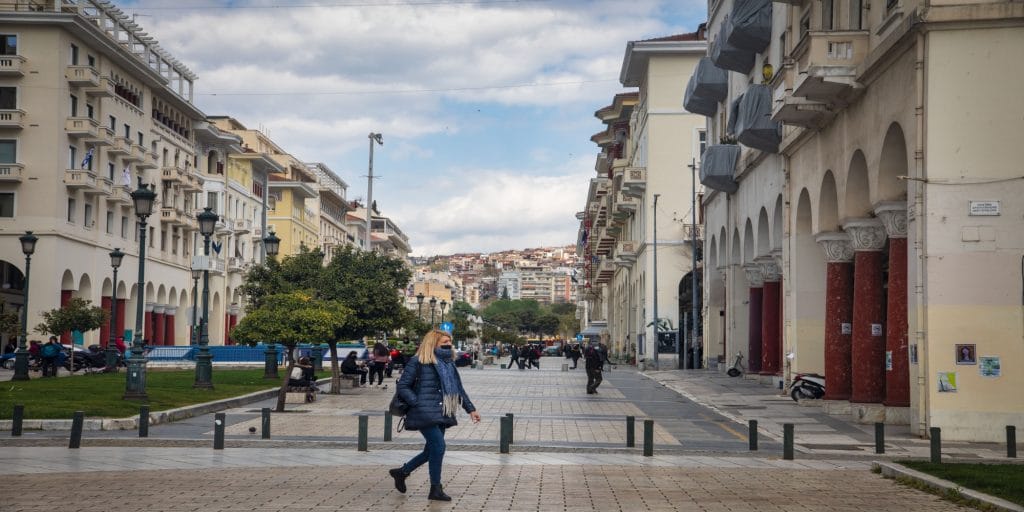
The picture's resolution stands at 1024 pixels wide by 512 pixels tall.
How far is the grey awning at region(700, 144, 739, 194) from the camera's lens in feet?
134

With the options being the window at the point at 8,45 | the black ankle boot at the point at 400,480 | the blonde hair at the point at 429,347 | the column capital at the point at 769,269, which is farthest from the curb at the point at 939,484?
the window at the point at 8,45

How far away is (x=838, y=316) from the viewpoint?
27891 mm

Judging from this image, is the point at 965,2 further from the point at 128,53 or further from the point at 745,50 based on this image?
the point at 128,53

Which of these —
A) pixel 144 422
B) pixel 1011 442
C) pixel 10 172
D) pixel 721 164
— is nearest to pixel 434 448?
pixel 144 422

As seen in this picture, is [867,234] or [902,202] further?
[867,234]

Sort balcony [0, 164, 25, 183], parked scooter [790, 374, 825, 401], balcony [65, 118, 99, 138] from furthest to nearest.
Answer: balcony [65, 118, 99, 138], balcony [0, 164, 25, 183], parked scooter [790, 374, 825, 401]

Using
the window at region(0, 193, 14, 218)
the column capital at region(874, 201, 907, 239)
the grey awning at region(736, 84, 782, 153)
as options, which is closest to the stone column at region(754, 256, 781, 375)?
the grey awning at region(736, 84, 782, 153)

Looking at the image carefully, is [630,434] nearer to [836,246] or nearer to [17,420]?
[17,420]

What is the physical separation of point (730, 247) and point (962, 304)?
23842 millimetres

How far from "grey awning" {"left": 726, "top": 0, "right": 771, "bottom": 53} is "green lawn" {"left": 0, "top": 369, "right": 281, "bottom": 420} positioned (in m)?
16.9

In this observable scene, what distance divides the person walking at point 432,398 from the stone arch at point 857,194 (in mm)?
15420

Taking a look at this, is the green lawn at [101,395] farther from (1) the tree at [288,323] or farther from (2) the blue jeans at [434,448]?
(2) the blue jeans at [434,448]

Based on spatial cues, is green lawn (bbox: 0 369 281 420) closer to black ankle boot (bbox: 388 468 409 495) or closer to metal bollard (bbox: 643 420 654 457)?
metal bollard (bbox: 643 420 654 457)

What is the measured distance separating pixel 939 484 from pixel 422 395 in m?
5.59
